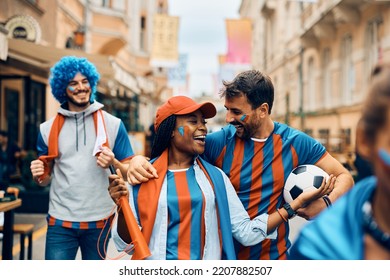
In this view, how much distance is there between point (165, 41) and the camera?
713 inches

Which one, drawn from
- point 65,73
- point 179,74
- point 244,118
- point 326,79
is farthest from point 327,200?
point 179,74

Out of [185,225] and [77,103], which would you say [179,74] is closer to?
[77,103]

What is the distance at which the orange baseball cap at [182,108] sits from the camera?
1938 millimetres

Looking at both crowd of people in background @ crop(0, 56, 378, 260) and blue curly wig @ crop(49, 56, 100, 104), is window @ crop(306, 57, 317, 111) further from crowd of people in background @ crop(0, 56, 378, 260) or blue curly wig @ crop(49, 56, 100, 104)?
crowd of people in background @ crop(0, 56, 378, 260)

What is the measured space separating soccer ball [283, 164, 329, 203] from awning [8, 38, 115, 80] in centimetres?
529

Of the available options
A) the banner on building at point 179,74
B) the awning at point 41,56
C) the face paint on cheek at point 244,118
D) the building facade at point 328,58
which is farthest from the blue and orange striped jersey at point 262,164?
the banner on building at point 179,74

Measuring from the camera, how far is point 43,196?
7133 millimetres

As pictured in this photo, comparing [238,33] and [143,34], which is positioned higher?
[143,34]

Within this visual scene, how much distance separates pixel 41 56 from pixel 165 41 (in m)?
11.3

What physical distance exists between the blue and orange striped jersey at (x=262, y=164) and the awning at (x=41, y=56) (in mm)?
5069

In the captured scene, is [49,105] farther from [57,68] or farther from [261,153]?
[261,153]

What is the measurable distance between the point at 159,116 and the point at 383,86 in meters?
1.25

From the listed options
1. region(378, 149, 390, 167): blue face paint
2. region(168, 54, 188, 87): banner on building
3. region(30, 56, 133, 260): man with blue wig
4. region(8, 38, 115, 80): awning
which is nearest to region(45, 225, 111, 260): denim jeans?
region(30, 56, 133, 260): man with blue wig

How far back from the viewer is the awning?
22.1 feet
